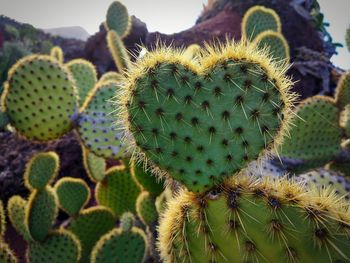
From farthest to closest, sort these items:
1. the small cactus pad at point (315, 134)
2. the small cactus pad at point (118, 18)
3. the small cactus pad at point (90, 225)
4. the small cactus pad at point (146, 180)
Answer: the small cactus pad at point (118, 18)
the small cactus pad at point (90, 225)
the small cactus pad at point (315, 134)
the small cactus pad at point (146, 180)

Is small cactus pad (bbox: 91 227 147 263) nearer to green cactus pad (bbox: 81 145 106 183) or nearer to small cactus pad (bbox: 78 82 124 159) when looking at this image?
small cactus pad (bbox: 78 82 124 159)

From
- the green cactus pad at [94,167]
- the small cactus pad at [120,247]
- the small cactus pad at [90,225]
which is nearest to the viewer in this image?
the small cactus pad at [120,247]

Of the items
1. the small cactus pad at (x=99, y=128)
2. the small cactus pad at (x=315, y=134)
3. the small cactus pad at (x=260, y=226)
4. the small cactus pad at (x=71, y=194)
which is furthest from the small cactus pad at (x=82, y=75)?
the small cactus pad at (x=260, y=226)

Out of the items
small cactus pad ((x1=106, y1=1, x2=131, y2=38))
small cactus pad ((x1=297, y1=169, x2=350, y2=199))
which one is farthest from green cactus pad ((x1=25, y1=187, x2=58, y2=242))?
small cactus pad ((x1=106, y1=1, x2=131, y2=38))

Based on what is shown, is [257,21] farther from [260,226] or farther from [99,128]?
[260,226]

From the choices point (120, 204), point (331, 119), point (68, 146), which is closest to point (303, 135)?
point (331, 119)

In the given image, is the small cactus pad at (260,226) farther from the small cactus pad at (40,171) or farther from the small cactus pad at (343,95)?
the small cactus pad at (343,95)

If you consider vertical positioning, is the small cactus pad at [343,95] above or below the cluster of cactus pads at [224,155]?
below
